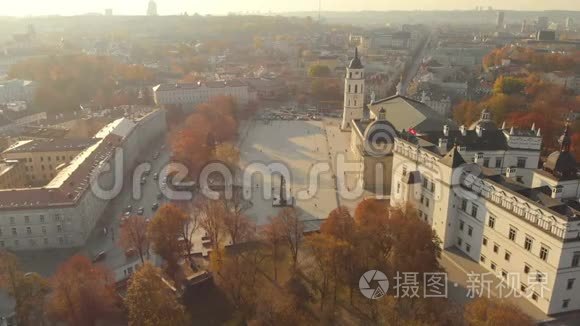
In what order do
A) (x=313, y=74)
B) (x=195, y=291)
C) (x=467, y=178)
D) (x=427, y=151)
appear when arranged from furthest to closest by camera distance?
(x=313, y=74), (x=427, y=151), (x=467, y=178), (x=195, y=291)

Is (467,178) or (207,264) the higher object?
(467,178)

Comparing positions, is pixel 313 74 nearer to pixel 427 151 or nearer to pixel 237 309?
pixel 427 151

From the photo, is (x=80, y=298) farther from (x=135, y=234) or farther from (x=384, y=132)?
(x=384, y=132)

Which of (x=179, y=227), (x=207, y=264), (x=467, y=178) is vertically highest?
(x=467, y=178)

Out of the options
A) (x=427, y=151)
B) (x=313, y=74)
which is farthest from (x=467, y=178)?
(x=313, y=74)

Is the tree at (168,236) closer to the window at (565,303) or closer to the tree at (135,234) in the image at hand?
the tree at (135,234)

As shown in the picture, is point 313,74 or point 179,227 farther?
point 313,74

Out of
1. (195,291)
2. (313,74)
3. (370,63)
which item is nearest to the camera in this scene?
(195,291)

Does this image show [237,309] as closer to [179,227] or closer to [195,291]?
[195,291]
